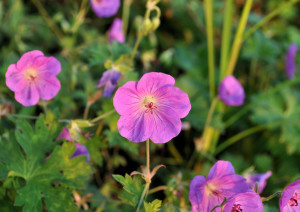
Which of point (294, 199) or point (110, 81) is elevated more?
point (294, 199)

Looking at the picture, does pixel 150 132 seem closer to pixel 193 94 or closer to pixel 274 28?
pixel 193 94

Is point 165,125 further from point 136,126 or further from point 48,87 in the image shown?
point 48,87

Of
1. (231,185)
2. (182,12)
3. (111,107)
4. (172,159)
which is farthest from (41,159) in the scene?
(182,12)

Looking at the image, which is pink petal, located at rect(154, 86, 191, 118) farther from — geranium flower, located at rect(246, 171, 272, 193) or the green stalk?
the green stalk

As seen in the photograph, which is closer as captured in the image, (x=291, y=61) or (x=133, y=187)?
(x=133, y=187)

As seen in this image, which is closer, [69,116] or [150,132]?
[150,132]

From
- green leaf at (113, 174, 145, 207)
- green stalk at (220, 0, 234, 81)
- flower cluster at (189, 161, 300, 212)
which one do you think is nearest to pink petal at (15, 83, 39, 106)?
green leaf at (113, 174, 145, 207)

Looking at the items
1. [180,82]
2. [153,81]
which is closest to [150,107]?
[153,81]
